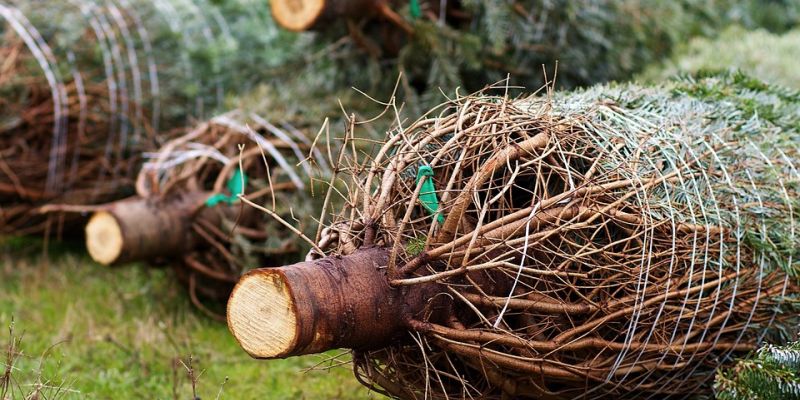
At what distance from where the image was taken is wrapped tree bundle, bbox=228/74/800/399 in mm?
2428

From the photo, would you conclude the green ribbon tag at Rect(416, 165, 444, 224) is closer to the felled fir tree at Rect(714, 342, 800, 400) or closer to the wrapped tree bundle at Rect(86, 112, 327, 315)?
the felled fir tree at Rect(714, 342, 800, 400)

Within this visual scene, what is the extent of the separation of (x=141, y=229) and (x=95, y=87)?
1544 mm

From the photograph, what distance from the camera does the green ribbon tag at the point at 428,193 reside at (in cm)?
259

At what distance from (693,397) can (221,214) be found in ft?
7.58

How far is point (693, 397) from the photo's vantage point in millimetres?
2994

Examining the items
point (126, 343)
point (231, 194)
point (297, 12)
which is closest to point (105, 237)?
point (126, 343)

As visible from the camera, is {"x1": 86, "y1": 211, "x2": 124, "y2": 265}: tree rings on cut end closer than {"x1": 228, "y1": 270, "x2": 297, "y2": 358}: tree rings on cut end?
No

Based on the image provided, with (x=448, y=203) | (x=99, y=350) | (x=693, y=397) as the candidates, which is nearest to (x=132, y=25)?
(x=99, y=350)

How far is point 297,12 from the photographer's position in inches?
179

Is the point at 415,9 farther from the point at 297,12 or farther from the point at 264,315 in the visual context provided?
the point at 264,315

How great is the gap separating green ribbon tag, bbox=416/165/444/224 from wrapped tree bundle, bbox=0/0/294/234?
9.13ft

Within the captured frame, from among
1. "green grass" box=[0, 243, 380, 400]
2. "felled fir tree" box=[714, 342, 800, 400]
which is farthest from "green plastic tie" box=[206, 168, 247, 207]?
"felled fir tree" box=[714, 342, 800, 400]

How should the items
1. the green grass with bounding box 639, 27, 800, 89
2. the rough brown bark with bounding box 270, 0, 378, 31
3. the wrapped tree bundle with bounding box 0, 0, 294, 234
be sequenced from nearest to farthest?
the rough brown bark with bounding box 270, 0, 378, 31, the wrapped tree bundle with bounding box 0, 0, 294, 234, the green grass with bounding box 639, 27, 800, 89

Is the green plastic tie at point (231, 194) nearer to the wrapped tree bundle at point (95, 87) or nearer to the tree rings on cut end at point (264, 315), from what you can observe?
the wrapped tree bundle at point (95, 87)
